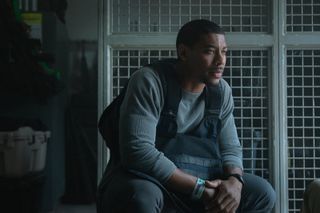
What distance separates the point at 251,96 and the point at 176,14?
0.56 metres

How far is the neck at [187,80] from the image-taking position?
6.12 feet

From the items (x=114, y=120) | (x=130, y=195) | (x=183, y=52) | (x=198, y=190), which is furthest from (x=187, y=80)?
(x=130, y=195)

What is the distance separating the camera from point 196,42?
1.82 m

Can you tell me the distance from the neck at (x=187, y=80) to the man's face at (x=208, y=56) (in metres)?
0.03

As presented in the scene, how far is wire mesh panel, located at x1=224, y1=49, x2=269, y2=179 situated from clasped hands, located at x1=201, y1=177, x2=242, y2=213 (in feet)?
2.06

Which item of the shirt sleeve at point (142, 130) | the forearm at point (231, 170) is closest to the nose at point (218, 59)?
the shirt sleeve at point (142, 130)

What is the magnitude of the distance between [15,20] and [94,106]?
1.85 ft

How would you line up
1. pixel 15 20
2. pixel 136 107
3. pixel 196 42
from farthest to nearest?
pixel 15 20 → pixel 196 42 → pixel 136 107

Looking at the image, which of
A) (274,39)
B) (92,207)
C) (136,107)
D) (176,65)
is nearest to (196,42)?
(176,65)

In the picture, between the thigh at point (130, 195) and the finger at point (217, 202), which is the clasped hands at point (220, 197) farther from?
the thigh at point (130, 195)

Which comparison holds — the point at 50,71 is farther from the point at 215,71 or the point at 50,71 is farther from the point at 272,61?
the point at 272,61

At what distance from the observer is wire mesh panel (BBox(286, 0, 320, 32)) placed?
2342 mm

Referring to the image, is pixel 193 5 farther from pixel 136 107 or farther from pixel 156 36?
pixel 136 107

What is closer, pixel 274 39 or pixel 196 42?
pixel 196 42
